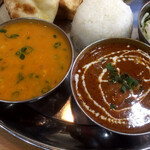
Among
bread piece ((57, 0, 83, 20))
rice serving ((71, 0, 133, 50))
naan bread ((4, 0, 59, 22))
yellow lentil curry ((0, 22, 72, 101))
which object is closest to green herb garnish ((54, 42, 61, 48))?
yellow lentil curry ((0, 22, 72, 101))

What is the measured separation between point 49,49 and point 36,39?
206mm

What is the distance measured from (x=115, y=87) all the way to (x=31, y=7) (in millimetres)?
1395

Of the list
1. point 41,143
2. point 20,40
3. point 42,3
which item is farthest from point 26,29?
point 41,143

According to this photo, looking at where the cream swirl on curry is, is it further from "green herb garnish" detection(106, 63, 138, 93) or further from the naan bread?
the naan bread

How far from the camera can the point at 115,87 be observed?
5.90ft

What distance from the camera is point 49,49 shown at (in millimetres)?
2082

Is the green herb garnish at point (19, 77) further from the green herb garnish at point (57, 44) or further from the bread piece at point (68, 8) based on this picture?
the bread piece at point (68, 8)

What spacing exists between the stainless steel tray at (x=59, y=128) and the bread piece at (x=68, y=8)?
1063 millimetres

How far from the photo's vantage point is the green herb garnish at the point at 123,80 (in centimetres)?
179

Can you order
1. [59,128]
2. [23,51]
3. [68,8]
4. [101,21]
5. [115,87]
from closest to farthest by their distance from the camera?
[115,87]
[59,128]
[23,51]
[101,21]
[68,8]

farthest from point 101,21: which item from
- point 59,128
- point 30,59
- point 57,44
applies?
point 59,128

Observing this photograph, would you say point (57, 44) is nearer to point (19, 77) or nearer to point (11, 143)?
point (19, 77)

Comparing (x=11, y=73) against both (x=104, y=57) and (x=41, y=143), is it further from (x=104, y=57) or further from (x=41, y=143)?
(x=104, y=57)

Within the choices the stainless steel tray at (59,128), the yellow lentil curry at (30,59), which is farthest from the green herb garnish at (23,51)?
the stainless steel tray at (59,128)
